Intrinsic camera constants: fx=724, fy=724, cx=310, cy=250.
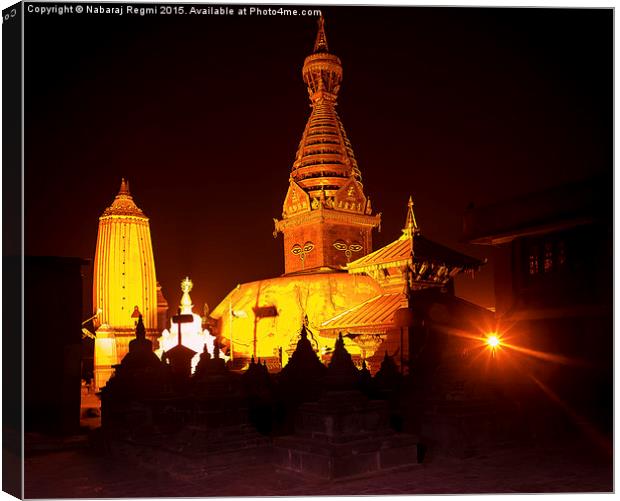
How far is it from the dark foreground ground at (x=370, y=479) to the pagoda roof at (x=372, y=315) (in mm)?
8257

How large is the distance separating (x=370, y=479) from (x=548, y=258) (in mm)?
6261

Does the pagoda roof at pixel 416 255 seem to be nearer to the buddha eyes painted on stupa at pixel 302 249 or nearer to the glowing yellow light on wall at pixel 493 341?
the glowing yellow light on wall at pixel 493 341

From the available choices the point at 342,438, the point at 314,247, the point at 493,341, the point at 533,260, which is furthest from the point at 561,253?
the point at 314,247

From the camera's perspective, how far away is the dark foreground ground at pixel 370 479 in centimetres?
766

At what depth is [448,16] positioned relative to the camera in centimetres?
855

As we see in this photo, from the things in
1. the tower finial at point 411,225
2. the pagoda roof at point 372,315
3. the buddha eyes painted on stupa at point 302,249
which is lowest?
the pagoda roof at point 372,315

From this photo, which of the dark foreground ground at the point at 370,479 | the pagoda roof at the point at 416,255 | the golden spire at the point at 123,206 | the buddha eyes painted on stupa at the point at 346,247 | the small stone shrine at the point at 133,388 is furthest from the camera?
the buddha eyes painted on stupa at the point at 346,247

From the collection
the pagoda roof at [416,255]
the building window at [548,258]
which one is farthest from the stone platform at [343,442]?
the pagoda roof at [416,255]

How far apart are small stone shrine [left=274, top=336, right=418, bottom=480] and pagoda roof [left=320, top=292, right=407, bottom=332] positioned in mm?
8736

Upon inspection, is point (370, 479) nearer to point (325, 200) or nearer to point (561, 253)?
point (561, 253)

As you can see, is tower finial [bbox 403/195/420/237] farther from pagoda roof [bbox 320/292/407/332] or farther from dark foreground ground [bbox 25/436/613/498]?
dark foreground ground [bbox 25/436/613/498]

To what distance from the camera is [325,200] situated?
103 feet

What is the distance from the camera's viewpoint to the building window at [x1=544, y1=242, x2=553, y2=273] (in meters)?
12.3

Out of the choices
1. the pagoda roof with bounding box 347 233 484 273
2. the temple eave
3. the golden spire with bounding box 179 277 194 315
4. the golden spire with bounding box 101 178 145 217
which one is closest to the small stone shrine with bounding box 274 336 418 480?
the pagoda roof with bounding box 347 233 484 273
